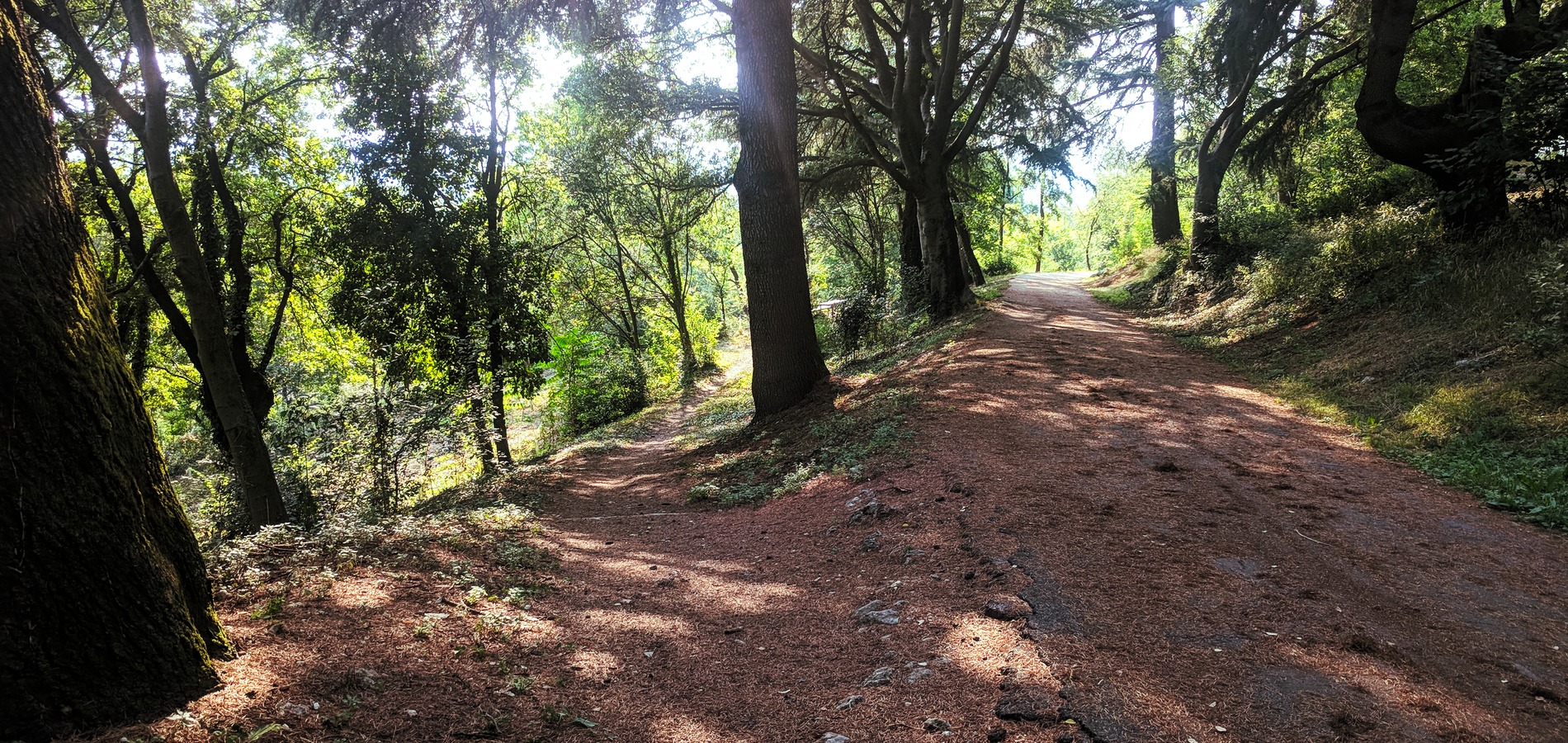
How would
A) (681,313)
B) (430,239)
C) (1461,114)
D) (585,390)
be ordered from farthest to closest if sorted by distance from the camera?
(681,313), (585,390), (430,239), (1461,114)

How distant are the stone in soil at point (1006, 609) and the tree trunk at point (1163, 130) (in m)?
14.3

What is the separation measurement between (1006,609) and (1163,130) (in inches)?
743

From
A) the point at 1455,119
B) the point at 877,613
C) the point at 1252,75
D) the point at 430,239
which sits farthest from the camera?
the point at 1252,75

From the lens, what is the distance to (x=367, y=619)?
11.3 feet

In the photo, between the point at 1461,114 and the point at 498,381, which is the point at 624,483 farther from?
the point at 1461,114

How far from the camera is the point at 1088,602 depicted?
346 centimetres

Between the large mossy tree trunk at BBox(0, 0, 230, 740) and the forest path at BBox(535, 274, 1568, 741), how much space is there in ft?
4.78

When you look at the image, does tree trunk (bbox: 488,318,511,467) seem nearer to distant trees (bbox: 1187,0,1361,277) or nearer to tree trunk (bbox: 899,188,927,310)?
tree trunk (bbox: 899,188,927,310)

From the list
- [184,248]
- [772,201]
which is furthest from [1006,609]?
[184,248]

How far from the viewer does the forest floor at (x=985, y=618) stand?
2.62m

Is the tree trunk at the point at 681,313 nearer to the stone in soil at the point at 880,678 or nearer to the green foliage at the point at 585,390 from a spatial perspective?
the green foliage at the point at 585,390

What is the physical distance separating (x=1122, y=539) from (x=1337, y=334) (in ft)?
23.6

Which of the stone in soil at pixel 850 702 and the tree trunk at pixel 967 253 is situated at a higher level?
the tree trunk at pixel 967 253

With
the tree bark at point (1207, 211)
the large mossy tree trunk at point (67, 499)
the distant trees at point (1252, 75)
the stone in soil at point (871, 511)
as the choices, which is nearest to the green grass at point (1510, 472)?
the stone in soil at point (871, 511)
